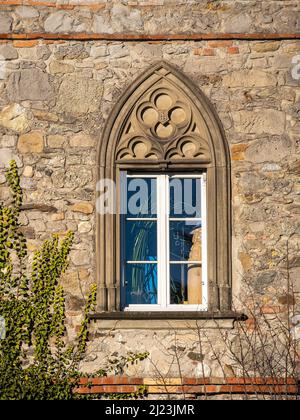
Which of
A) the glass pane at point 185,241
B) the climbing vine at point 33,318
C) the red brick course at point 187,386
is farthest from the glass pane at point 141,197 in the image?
the red brick course at point 187,386

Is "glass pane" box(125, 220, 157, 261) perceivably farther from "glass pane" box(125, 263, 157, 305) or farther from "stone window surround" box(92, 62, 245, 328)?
"stone window surround" box(92, 62, 245, 328)

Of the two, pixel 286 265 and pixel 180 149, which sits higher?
pixel 180 149

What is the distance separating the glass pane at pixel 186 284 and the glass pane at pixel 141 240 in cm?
28

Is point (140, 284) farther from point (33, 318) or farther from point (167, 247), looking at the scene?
point (33, 318)

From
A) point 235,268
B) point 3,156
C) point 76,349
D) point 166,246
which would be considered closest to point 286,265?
point 235,268

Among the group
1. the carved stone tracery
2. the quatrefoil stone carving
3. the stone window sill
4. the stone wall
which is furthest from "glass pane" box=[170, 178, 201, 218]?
the stone wall

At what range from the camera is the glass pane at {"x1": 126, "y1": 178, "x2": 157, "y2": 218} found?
37.7 ft

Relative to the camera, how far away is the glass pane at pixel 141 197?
37.7 feet

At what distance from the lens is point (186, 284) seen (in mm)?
11484

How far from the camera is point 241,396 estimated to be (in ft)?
36.4

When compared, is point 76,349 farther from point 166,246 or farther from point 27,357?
point 166,246

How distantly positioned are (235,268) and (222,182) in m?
0.88

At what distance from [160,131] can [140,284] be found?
1584 mm

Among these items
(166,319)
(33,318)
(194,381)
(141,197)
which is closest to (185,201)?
(141,197)
